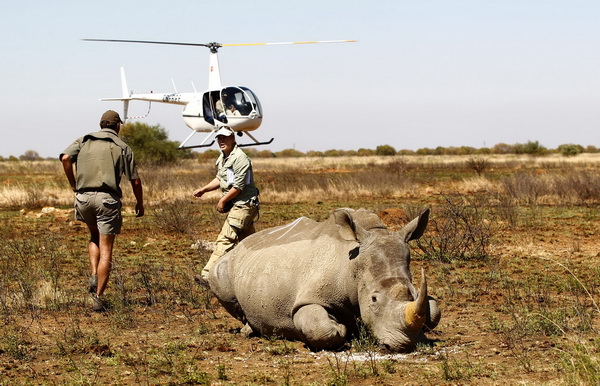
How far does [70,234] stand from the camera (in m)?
16.8

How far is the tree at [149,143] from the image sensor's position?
186ft

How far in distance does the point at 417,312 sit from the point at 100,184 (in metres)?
4.49

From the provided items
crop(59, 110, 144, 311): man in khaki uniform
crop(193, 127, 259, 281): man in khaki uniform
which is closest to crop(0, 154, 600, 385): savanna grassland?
crop(59, 110, 144, 311): man in khaki uniform

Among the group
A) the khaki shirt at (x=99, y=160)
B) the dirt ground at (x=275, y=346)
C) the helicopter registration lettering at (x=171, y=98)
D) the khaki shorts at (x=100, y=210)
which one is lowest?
the dirt ground at (x=275, y=346)

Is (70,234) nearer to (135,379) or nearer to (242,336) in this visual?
(242,336)

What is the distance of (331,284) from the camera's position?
6387 millimetres

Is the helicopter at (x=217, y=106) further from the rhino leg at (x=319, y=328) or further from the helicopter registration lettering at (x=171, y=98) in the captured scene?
the rhino leg at (x=319, y=328)

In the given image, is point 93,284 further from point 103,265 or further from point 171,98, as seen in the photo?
point 171,98

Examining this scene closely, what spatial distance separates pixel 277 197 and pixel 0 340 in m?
19.4

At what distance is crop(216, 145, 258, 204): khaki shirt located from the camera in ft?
28.1

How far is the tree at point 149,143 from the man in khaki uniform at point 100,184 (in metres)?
47.8

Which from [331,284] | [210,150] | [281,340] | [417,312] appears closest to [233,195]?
[281,340]

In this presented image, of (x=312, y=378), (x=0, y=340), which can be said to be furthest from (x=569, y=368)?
(x=0, y=340)

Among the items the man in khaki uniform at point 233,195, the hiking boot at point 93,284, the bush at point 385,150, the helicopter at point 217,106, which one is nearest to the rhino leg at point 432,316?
the man in khaki uniform at point 233,195
